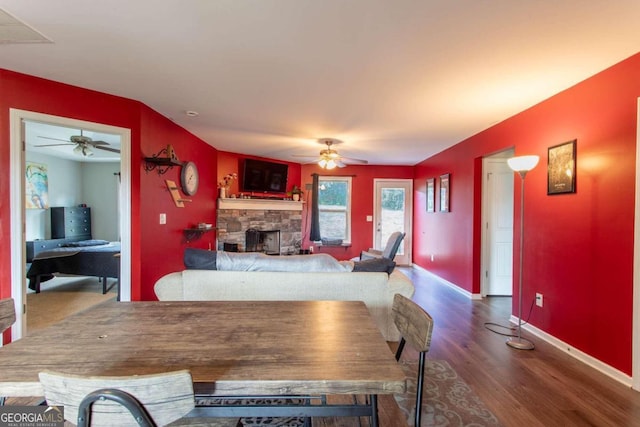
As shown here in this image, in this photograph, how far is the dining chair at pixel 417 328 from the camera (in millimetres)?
1146

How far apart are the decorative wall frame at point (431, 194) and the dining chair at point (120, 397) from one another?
17.9 feet

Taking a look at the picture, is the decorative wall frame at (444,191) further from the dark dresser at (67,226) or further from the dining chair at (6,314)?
the dark dresser at (67,226)

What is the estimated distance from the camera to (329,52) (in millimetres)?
2059

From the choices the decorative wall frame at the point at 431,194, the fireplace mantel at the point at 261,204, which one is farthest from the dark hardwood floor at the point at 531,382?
the fireplace mantel at the point at 261,204

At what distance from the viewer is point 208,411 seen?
1.05m

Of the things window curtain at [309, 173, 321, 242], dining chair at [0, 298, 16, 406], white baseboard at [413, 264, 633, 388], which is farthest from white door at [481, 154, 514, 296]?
dining chair at [0, 298, 16, 406]

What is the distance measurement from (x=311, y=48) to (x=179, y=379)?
2.03 m

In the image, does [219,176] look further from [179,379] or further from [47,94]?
[179,379]

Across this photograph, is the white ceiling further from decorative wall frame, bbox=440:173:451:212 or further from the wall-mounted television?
the wall-mounted television

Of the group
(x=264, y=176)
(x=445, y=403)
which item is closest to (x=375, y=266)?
(x=445, y=403)

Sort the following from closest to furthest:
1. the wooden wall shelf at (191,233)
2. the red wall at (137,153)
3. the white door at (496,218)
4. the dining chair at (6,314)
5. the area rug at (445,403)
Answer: the dining chair at (6,314), the area rug at (445,403), the red wall at (137,153), the wooden wall shelf at (191,233), the white door at (496,218)

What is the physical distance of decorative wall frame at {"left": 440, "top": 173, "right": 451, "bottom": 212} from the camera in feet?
16.3

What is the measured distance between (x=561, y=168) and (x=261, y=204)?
4.69 metres

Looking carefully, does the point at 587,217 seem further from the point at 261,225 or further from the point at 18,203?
the point at 261,225
